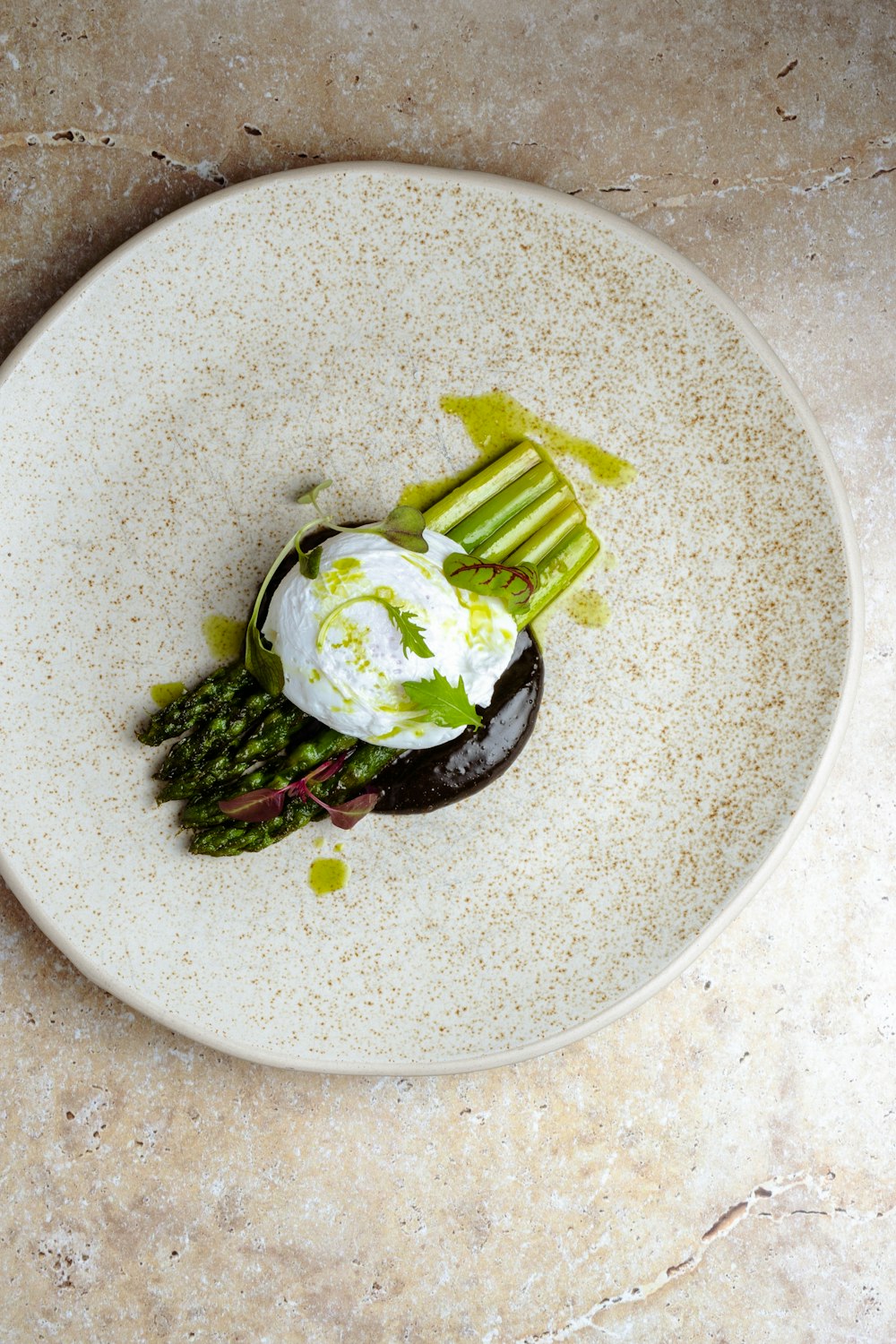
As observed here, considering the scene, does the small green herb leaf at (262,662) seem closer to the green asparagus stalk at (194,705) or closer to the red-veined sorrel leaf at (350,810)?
the green asparagus stalk at (194,705)

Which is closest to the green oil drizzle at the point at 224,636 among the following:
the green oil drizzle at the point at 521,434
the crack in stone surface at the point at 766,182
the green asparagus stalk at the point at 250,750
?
the green asparagus stalk at the point at 250,750

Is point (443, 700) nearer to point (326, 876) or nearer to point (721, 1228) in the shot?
point (326, 876)

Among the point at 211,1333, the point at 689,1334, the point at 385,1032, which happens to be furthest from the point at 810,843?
the point at 211,1333

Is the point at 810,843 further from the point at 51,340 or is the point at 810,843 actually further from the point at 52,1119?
the point at 51,340

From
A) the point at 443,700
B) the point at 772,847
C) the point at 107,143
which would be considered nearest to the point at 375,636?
the point at 443,700

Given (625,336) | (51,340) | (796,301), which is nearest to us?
(51,340)

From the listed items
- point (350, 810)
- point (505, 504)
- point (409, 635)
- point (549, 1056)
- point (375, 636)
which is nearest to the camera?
point (409, 635)
